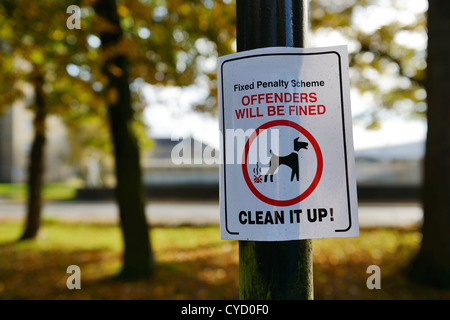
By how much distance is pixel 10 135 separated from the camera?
45.6 metres

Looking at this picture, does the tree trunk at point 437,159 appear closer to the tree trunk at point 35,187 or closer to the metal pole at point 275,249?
the metal pole at point 275,249

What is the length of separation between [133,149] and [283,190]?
20.1 ft

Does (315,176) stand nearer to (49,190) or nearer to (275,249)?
(275,249)

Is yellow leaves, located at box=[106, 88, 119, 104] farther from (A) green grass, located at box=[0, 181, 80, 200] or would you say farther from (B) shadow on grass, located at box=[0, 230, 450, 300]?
(A) green grass, located at box=[0, 181, 80, 200]

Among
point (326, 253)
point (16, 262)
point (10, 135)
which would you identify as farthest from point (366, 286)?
point (10, 135)

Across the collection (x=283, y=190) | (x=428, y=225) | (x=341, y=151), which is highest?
(x=341, y=151)

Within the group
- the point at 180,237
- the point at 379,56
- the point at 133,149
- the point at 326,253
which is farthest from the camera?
the point at 180,237

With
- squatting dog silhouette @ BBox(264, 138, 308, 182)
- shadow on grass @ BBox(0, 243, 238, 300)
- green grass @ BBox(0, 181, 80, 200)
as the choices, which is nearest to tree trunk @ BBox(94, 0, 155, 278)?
shadow on grass @ BBox(0, 243, 238, 300)

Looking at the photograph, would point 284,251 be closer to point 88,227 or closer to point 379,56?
point 379,56

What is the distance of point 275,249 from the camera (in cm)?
154

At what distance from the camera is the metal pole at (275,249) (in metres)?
1.55

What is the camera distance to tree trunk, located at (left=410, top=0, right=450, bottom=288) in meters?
5.95

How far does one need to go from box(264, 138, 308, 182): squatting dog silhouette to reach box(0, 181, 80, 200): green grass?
29605 millimetres

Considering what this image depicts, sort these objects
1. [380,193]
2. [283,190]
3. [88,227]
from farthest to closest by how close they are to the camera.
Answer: [380,193] → [88,227] → [283,190]
